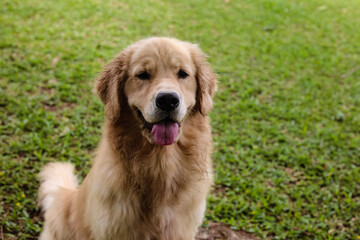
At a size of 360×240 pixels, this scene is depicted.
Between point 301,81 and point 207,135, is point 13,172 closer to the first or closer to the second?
point 207,135

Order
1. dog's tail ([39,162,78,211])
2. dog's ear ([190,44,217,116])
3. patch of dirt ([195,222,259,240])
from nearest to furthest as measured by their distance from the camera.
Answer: dog's ear ([190,44,217,116]) → dog's tail ([39,162,78,211]) → patch of dirt ([195,222,259,240])

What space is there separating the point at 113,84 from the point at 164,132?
27.1 inches

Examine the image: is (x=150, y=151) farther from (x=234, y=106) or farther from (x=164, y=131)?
(x=234, y=106)

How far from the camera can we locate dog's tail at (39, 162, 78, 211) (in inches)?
137

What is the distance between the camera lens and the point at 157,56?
8.90 feet

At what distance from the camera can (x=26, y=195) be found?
3.79 m

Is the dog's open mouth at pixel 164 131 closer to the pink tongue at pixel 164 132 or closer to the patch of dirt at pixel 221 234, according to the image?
the pink tongue at pixel 164 132

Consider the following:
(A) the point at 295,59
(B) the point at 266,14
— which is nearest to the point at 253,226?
(A) the point at 295,59

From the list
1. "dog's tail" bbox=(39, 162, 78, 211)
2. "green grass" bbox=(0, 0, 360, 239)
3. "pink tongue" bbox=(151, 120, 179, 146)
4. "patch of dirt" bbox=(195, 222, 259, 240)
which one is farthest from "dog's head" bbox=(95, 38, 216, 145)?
"green grass" bbox=(0, 0, 360, 239)

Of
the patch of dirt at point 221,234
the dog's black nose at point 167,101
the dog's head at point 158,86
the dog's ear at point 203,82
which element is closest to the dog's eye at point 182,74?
the dog's head at point 158,86

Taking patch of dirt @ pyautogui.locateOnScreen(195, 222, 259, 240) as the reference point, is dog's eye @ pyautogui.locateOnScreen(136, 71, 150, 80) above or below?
above

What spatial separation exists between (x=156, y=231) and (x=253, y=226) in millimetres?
1711

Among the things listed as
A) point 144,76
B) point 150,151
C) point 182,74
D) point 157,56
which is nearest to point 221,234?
point 150,151

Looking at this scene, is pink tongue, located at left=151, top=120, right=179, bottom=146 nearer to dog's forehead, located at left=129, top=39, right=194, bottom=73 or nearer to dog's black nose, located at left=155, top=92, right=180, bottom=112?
dog's black nose, located at left=155, top=92, right=180, bottom=112
